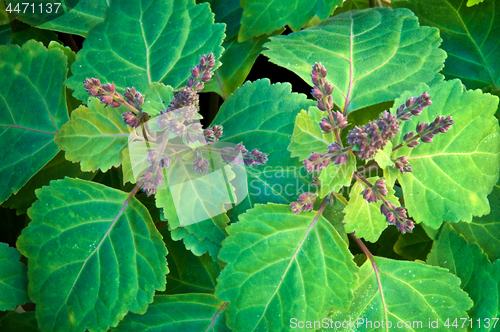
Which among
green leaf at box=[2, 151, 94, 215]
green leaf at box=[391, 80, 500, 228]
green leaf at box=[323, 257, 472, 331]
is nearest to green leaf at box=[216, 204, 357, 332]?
green leaf at box=[323, 257, 472, 331]

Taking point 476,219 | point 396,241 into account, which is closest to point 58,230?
point 396,241

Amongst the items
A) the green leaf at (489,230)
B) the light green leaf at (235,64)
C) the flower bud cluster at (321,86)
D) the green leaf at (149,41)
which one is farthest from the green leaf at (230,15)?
the green leaf at (489,230)

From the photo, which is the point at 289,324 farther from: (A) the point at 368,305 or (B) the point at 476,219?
(B) the point at 476,219

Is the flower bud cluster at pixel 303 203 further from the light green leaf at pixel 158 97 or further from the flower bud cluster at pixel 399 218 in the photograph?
the light green leaf at pixel 158 97

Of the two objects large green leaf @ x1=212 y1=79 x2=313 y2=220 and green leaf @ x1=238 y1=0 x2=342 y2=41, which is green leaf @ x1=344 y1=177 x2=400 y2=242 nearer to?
large green leaf @ x1=212 y1=79 x2=313 y2=220

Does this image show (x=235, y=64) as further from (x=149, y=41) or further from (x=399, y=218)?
(x=399, y=218)
